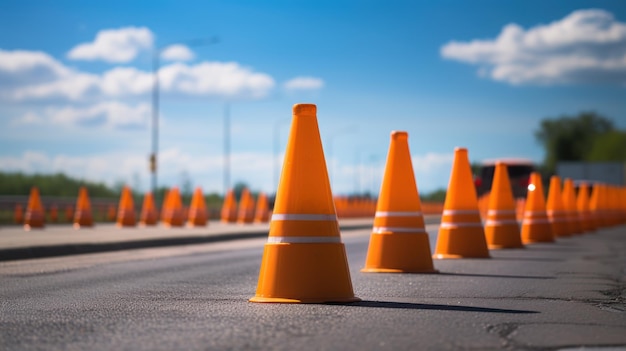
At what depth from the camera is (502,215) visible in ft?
60.0

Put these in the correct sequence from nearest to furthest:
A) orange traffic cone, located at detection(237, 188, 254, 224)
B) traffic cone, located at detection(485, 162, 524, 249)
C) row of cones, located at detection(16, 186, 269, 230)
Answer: traffic cone, located at detection(485, 162, 524, 249) → row of cones, located at detection(16, 186, 269, 230) → orange traffic cone, located at detection(237, 188, 254, 224)

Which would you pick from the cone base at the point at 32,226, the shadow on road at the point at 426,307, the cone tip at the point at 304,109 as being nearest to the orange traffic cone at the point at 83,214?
the cone base at the point at 32,226

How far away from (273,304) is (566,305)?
2496mm

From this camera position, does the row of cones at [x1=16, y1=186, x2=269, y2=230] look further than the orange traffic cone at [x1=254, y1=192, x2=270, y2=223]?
No

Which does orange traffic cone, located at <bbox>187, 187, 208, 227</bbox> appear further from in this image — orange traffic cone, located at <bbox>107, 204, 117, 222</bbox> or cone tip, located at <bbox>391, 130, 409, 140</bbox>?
cone tip, located at <bbox>391, 130, 409, 140</bbox>

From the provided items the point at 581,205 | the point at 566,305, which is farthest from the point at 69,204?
the point at 566,305

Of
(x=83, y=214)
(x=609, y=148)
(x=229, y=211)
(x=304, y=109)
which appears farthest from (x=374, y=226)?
(x=609, y=148)

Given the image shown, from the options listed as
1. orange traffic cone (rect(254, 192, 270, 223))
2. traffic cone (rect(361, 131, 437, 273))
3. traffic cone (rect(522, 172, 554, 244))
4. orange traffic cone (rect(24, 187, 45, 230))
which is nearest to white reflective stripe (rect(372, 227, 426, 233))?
traffic cone (rect(361, 131, 437, 273))

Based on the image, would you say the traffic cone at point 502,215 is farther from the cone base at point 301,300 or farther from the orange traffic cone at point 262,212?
the orange traffic cone at point 262,212

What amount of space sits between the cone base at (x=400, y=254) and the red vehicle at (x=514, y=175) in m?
29.4

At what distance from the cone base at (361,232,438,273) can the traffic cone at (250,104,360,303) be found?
3.44m

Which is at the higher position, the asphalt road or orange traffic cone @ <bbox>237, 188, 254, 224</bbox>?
orange traffic cone @ <bbox>237, 188, 254, 224</bbox>

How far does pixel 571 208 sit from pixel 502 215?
9.40 meters

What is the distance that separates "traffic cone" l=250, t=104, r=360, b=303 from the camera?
8.48 metres
